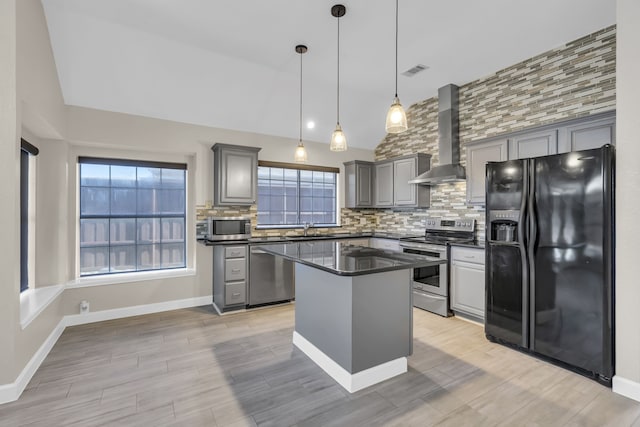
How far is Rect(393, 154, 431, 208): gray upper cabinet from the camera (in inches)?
193

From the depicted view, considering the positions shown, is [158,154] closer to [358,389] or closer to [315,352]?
[315,352]

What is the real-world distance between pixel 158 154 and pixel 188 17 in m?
1.98

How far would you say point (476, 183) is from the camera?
3.98 metres

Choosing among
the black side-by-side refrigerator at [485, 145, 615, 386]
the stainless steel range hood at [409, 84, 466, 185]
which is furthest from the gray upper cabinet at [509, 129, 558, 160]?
the stainless steel range hood at [409, 84, 466, 185]

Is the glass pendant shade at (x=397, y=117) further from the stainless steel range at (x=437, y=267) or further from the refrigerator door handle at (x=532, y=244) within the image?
the stainless steel range at (x=437, y=267)

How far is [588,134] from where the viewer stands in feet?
9.94

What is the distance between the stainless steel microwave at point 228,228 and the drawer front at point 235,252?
0.22m

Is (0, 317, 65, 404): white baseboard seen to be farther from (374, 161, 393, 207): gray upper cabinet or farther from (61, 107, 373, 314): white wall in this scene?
(374, 161, 393, 207): gray upper cabinet

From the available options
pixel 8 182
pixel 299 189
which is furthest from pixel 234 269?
pixel 8 182

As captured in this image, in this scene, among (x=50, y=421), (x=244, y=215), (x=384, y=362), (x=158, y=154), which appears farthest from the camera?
(x=244, y=215)

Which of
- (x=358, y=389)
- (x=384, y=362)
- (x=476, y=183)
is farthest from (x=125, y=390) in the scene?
(x=476, y=183)

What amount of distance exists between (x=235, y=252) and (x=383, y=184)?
111 inches

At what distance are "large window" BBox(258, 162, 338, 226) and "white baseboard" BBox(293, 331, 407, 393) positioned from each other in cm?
278

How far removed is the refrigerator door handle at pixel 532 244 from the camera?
9.19ft
